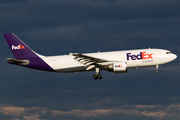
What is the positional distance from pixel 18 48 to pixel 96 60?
16.3m

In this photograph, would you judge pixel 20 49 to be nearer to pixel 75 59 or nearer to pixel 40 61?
pixel 40 61

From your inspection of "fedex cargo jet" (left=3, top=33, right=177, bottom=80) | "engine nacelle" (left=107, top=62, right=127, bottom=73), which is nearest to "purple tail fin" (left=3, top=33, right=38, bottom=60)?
"fedex cargo jet" (left=3, top=33, right=177, bottom=80)

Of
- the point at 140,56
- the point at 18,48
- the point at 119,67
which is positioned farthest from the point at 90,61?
the point at 18,48

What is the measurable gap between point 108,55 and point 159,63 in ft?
30.8

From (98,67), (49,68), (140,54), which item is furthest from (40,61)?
(140,54)

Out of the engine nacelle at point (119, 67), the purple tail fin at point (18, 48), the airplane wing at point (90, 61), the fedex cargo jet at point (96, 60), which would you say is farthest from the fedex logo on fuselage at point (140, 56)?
the purple tail fin at point (18, 48)

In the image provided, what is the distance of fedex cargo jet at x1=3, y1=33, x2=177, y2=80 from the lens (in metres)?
50.9

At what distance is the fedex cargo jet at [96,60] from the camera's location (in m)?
50.9

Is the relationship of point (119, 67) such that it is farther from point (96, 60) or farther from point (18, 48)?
point (18, 48)

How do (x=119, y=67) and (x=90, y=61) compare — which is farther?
(x=90, y=61)

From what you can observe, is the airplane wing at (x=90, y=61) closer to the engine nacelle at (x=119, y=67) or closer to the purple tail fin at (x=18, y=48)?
the engine nacelle at (x=119, y=67)

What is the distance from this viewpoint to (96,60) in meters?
50.7

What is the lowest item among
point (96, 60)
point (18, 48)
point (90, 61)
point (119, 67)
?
point (119, 67)

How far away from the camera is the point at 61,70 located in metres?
53.4
